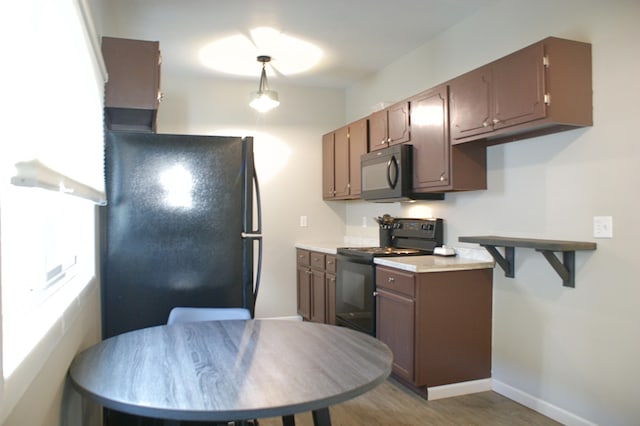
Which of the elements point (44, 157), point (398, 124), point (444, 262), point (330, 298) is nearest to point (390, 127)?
point (398, 124)

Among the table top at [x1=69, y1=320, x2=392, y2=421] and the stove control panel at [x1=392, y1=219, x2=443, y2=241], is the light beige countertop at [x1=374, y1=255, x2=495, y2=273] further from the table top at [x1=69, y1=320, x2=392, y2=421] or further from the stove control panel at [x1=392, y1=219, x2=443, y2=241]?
the table top at [x1=69, y1=320, x2=392, y2=421]

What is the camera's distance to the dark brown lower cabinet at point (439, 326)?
113 inches

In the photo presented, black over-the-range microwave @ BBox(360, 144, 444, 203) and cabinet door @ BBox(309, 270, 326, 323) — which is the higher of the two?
black over-the-range microwave @ BBox(360, 144, 444, 203)

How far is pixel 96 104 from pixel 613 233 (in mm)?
2640

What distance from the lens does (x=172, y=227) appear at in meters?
2.45

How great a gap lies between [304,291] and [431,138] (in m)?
2.29

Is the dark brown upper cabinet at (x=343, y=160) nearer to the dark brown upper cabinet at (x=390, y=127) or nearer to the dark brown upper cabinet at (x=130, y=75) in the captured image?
the dark brown upper cabinet at (x=390, y=127)

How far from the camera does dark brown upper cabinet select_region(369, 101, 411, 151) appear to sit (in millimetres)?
3494

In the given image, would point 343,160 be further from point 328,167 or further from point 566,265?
point 566,265

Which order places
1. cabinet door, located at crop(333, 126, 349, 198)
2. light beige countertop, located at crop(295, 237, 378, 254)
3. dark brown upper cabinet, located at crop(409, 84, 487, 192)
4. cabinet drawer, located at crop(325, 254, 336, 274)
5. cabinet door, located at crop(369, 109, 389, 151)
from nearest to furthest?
dark brown upper cabinet, located at crop(409, 84, 487, 192) < cabinet door, located at crop(369, 109, 389, 151) < cabinet drawer, located at crop(325, 254, 336, 274) < light beige countertop, located at crop(295, 237, 378, 254) < cabinet door, located at crop(333, 126, 349, 198)

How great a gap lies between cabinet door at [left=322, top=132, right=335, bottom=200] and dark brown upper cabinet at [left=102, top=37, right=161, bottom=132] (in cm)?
246

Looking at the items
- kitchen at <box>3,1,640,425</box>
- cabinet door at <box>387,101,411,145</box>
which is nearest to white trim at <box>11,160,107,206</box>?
kitchen at <box>3,1,640,425</box>

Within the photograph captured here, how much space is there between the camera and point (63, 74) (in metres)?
1.50

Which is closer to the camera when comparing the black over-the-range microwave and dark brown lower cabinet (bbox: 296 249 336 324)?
the black over-the-range microwave
